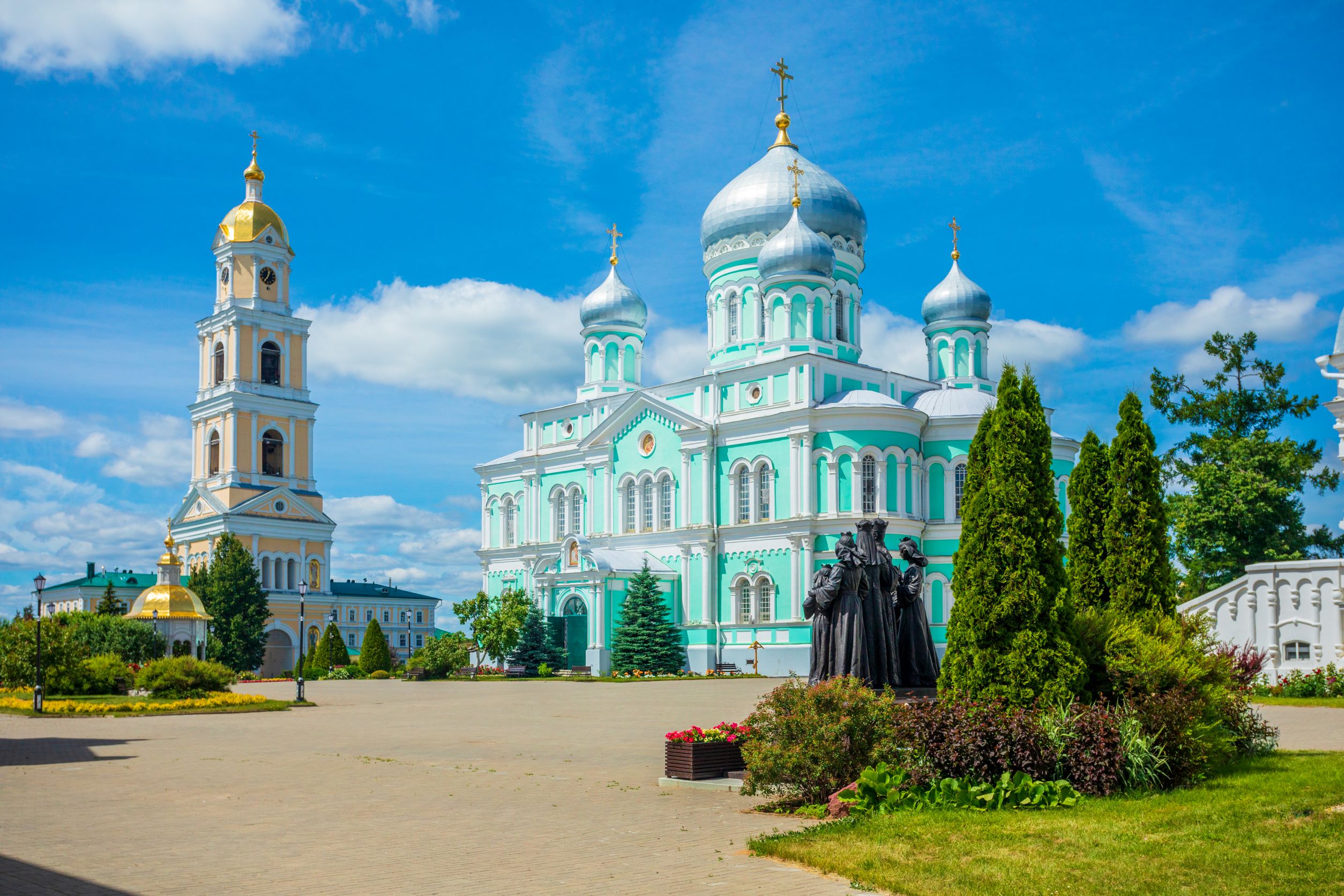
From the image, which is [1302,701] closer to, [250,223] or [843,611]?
[843,611]

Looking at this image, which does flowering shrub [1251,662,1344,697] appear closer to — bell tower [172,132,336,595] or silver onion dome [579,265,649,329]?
silver onion dome [579,265,649,329]

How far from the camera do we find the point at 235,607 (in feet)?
180

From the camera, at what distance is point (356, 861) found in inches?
360

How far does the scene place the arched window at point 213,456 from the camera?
66125 millimetres

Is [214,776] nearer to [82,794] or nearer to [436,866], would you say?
[82,794]

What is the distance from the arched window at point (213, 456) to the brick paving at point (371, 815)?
46353 millimetres

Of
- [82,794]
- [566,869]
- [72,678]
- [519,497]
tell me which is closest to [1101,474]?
[566,869]

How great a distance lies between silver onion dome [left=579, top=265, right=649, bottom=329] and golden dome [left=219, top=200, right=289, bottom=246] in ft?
69.7

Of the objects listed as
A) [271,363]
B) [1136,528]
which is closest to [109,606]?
[271,363]

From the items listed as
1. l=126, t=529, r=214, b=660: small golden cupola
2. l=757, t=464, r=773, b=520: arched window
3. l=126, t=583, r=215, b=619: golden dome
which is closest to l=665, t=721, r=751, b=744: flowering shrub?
l=757, t=464, r=773, b=520: arched window

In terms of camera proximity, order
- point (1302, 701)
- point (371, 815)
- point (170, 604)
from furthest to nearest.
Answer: point (170, 604) < point (1302, 701) < point (371, 815)

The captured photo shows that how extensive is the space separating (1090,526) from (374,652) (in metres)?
40.2

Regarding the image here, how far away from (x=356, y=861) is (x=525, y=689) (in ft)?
89.0

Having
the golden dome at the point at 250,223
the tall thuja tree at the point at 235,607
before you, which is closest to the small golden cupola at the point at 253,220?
the golden dome at the point at 250,223
